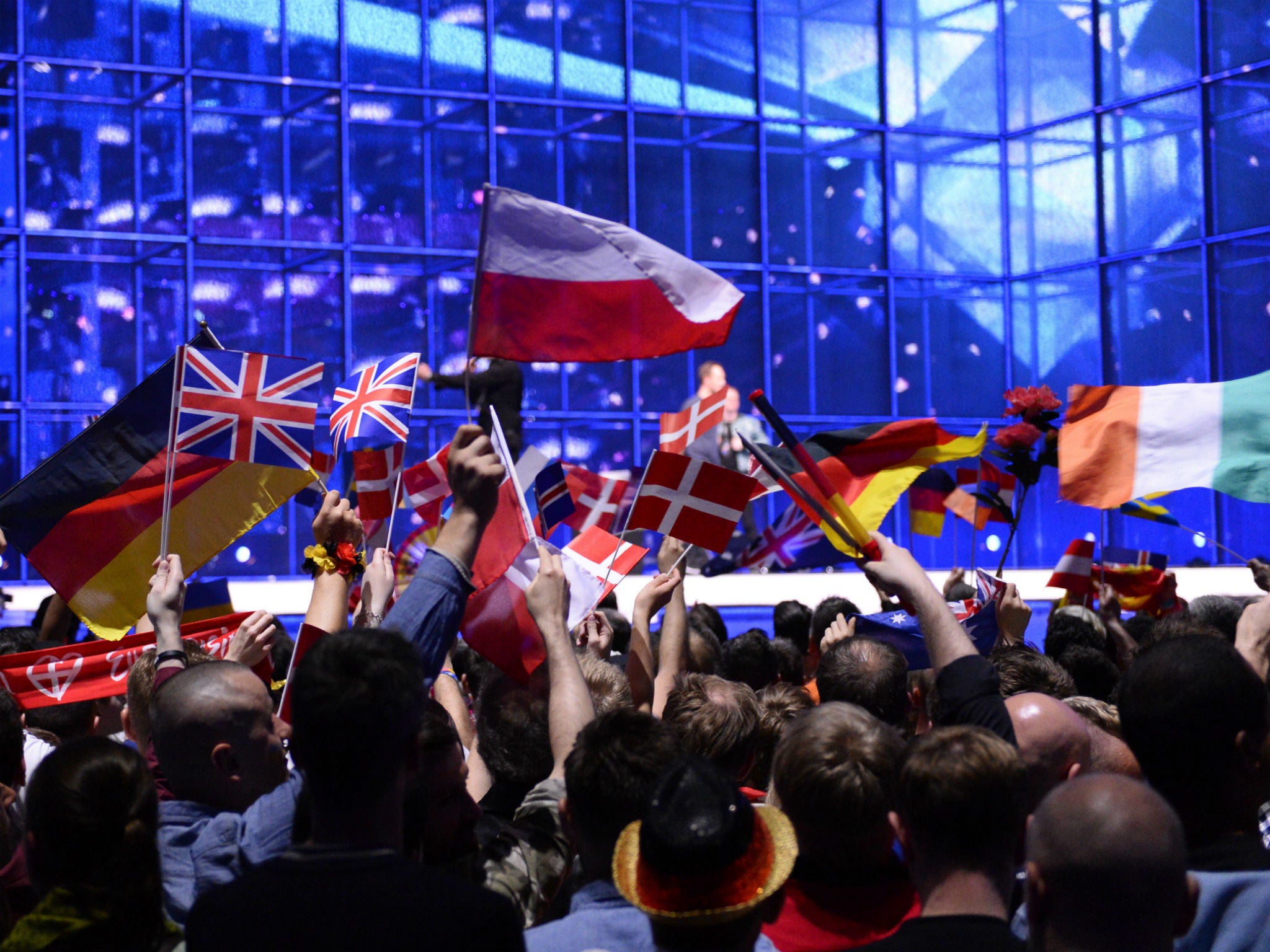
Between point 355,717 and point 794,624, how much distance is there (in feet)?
17.1

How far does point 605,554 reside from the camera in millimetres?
5773

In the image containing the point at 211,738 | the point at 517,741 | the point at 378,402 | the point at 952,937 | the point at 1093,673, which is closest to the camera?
the point at 952,937

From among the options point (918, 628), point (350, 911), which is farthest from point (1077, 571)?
point (350, 911)

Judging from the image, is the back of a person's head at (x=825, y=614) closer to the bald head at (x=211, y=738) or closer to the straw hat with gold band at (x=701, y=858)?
the bald head at (x=211, y=738)

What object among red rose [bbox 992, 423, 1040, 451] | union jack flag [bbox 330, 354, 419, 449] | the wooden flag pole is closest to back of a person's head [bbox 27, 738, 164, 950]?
the wooden flag pole

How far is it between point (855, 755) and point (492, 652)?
2056 millimetres

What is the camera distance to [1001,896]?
230cm

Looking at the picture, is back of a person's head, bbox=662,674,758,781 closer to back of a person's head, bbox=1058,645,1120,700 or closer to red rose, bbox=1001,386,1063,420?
back of a person's head, bbox=1058,645,1120,700

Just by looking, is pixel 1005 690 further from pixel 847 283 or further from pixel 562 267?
pixel 847 283

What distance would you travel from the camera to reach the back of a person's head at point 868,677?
167 inches

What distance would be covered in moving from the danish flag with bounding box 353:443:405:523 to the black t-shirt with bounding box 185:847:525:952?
4.74m

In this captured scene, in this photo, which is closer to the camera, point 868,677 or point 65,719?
point 868,677

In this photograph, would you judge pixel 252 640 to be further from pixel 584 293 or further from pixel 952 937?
pixel 952 937

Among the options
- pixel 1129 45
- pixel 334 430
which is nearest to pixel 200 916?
pixel 334 430
